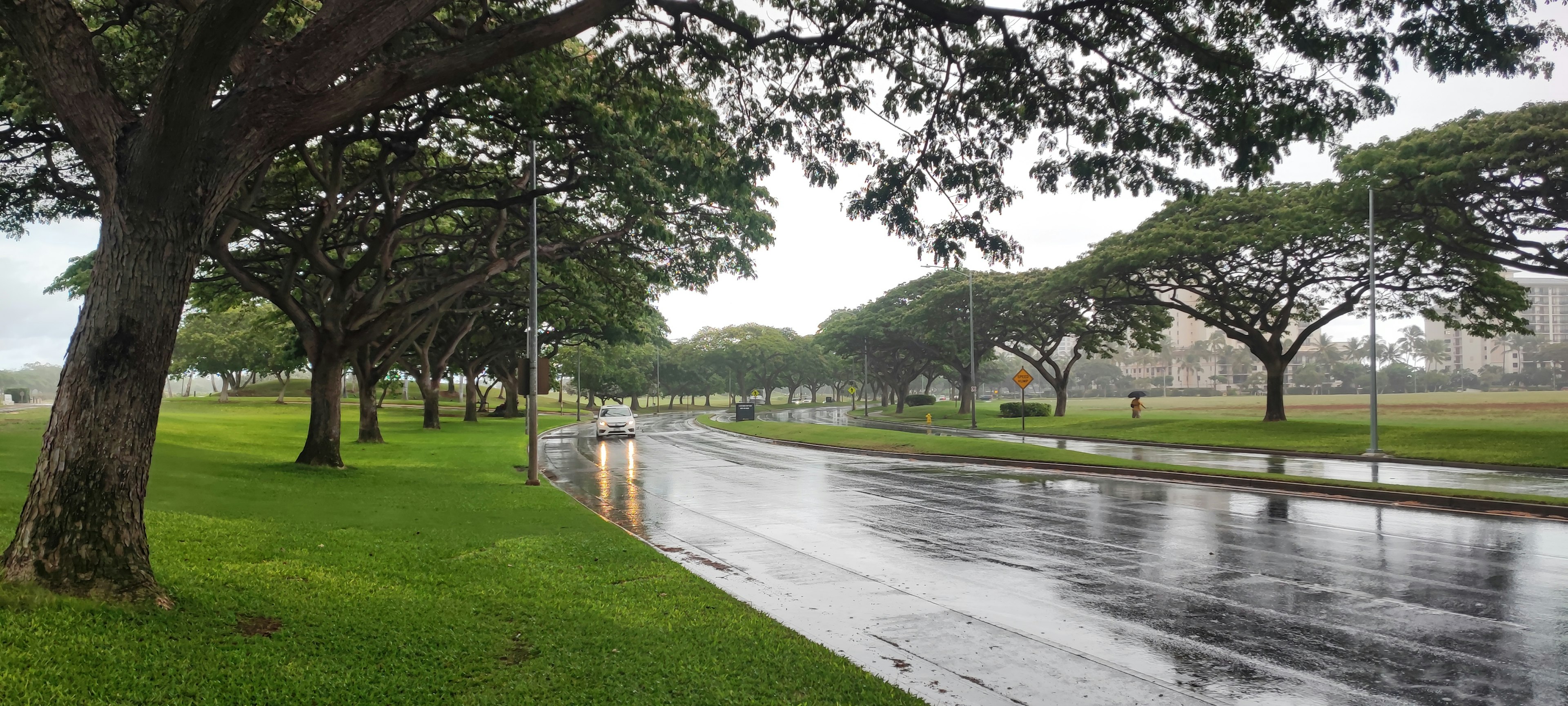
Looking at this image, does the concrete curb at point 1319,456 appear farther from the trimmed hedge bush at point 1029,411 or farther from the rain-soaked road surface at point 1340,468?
the trimmed hedge bush at point 1029,411

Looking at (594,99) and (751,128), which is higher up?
(594,99)

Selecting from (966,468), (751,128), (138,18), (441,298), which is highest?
(138,18)

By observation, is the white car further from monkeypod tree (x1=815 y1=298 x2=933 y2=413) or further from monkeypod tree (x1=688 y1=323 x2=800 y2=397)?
monkeypod tree (x1=688 y1=323 x2=800 y2=397)

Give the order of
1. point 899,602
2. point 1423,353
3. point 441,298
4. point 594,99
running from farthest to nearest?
1. point 1423,353
2. point 441,298
3. point 594,99
4. point 899,602

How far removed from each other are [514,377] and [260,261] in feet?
125

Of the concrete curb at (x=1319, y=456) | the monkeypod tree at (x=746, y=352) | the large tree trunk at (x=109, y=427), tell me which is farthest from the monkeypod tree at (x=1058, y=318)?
the monkeypod tree at (x=746, y=352)

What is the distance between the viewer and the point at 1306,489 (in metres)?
16.6

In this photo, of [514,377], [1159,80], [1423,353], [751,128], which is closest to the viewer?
[1159,80]

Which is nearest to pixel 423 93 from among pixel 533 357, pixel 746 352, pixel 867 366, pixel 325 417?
pixel 533 357

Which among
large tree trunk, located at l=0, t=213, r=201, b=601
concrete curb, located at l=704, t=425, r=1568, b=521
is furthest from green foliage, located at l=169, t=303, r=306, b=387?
large tree trunk, located at l=0, t=213, r=201, b=601

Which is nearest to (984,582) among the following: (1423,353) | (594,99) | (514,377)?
(594,99)

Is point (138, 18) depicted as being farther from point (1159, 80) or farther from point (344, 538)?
point (1159, 80)

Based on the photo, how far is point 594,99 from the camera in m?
12.1

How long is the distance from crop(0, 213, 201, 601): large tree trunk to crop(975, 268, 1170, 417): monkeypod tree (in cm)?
3921
